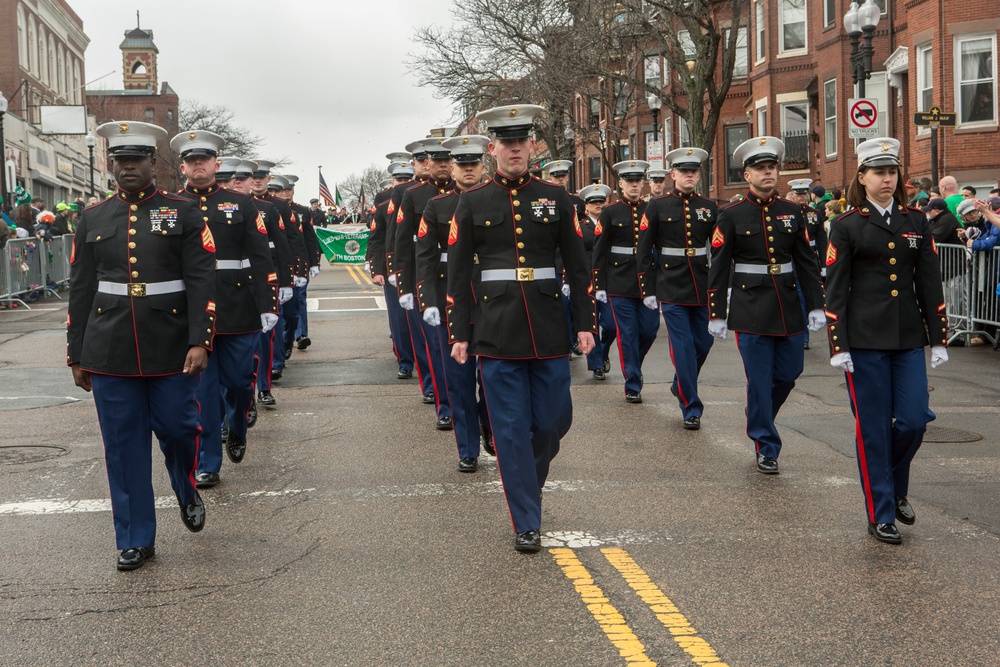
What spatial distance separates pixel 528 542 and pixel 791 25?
3524 cm

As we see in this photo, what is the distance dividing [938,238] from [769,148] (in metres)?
→ 8.76

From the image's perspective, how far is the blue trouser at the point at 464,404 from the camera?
884 cm

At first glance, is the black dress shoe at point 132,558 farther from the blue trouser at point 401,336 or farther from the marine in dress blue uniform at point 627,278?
the blue trouser at point 401,336

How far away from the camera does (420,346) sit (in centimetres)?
1109

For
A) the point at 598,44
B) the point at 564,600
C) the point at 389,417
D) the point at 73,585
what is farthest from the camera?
the point at 598,44

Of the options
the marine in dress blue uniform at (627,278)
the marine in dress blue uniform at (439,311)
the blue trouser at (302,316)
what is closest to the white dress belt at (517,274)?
the marine in dress blue uniform at (439,311)

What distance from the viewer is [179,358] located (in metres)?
6.48

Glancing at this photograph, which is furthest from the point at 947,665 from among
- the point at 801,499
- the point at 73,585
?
the point at 73,585

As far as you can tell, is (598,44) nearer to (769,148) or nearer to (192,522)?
(769,148)

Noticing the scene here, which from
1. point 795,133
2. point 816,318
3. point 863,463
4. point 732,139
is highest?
point 732,139

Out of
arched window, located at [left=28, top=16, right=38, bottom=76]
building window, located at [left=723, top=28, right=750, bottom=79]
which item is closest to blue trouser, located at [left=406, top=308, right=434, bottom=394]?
building window, located at [left=723, top=28, right=750, bottom=79]

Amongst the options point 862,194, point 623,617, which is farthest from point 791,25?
point 623,617

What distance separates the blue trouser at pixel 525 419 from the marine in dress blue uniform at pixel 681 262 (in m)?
3.86

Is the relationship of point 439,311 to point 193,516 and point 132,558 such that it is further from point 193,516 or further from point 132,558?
point 132,558
